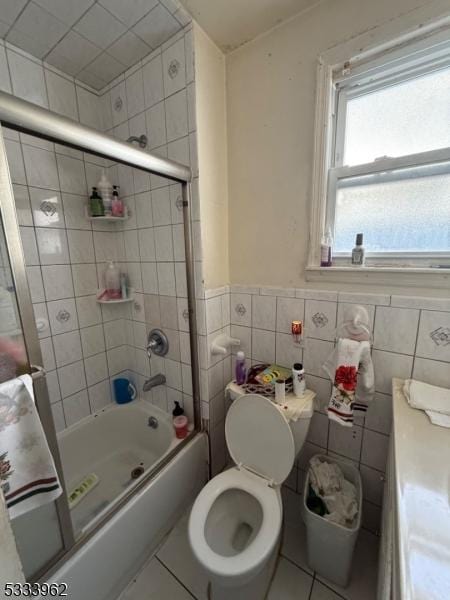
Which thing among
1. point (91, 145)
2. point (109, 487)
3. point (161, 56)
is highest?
point (161, 56)

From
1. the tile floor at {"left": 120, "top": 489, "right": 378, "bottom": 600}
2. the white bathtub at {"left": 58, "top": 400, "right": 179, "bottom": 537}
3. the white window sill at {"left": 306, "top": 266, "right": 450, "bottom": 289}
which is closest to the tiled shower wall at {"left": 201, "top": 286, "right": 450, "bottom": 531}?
the white window sill at {"left": 306, "top": 266, "right": 450, "bottom": 289}

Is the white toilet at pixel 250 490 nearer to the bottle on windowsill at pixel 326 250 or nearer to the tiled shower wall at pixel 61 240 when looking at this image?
the bottle on windowsill at pixel 326 250

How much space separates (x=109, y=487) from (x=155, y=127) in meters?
2.02

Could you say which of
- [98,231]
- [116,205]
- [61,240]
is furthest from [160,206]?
[61,240]

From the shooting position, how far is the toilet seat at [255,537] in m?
0.83

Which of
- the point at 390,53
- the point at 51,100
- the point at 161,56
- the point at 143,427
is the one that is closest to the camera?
the point at 390,53

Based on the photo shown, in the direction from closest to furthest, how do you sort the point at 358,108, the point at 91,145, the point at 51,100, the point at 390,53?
the point at 91,145 < the point at 390,53 < the point at 358,108 < the point at 51,100

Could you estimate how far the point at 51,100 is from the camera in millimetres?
1319

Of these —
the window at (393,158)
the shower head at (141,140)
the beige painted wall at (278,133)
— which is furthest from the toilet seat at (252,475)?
the shower head at (141,140)

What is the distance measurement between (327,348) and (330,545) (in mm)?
787

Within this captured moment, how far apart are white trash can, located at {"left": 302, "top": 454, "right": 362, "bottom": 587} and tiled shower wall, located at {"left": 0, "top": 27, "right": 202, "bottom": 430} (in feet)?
2.64

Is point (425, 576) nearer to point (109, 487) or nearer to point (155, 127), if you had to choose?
point (109, 487)

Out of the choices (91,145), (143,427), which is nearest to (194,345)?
(143,427)

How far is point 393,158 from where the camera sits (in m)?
1.00
